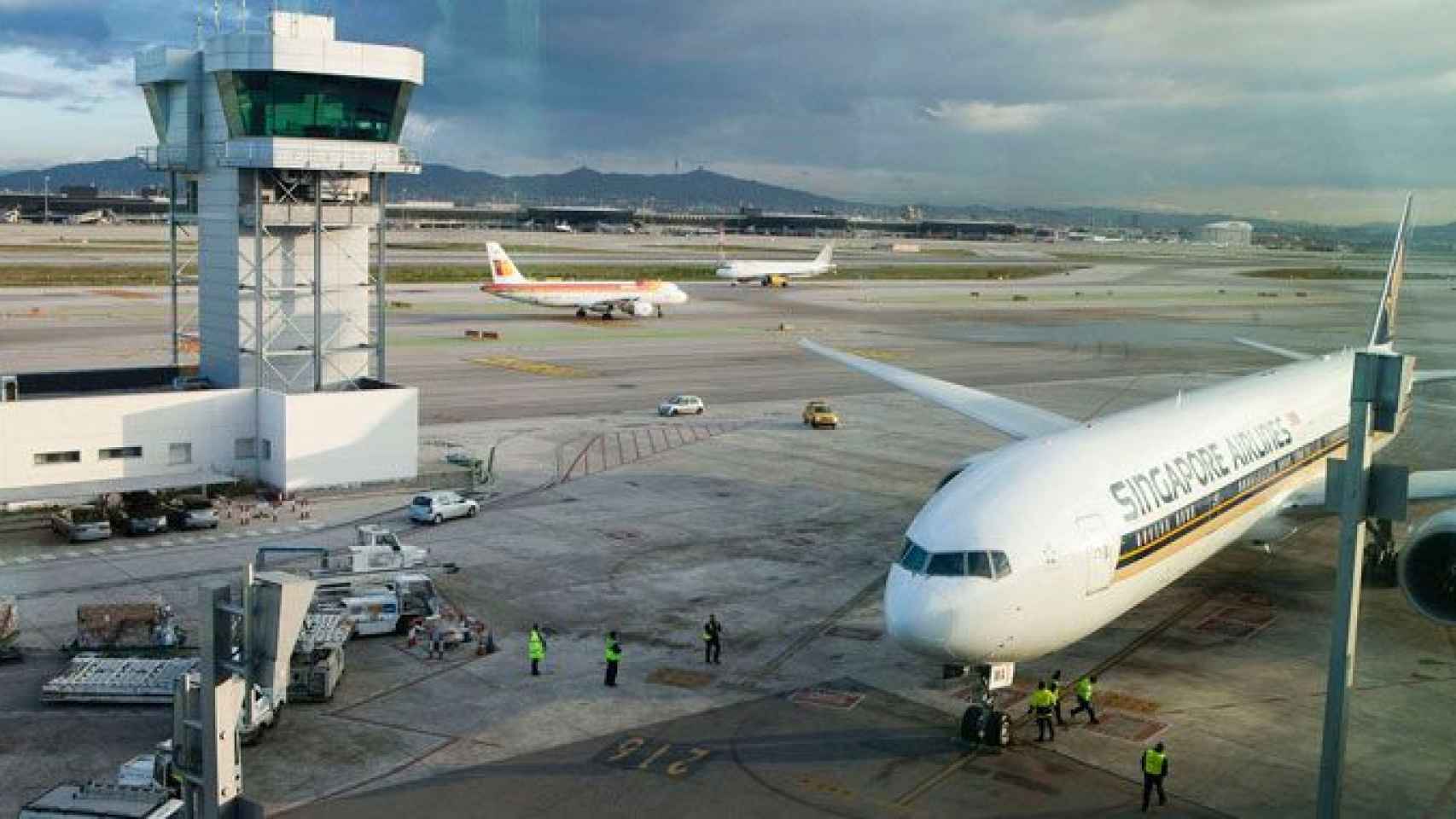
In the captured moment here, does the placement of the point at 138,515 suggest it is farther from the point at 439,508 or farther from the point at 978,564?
the point at 978,564

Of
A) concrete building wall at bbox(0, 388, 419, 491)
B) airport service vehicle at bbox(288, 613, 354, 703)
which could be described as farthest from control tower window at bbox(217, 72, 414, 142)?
airport service vehicle at bbox(288, 613, 354, 703)

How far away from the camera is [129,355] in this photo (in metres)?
86.4

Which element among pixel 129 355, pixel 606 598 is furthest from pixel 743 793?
pixel 129 355

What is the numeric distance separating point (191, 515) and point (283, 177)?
1529cm

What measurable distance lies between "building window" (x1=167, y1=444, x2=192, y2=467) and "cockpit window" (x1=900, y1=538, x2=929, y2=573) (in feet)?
113

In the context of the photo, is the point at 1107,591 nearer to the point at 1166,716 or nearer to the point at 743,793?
the point at 1166,716

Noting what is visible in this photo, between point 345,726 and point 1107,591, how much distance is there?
57.0 ft

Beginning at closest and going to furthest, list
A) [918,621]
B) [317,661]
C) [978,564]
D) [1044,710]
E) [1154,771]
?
[1154,771] < [918,621] < [978,564] < [1044,710] < [317,661]

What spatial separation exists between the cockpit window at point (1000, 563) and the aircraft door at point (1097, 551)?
2322mm

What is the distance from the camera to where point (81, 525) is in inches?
1799

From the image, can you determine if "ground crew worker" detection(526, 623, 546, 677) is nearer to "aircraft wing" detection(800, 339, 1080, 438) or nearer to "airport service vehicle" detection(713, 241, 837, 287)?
"aircraft wing" detection(800, 339, 1080, 438)

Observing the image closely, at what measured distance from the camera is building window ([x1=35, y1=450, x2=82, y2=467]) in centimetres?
4772

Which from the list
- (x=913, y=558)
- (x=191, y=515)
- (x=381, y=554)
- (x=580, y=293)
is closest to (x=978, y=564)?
(x=913, y=558)

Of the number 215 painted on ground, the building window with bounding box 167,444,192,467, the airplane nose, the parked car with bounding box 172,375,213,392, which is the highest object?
the parked car with bounding box 172,375,213,392
